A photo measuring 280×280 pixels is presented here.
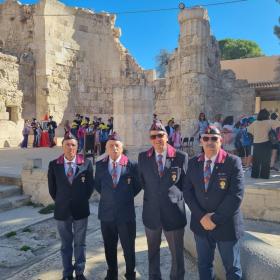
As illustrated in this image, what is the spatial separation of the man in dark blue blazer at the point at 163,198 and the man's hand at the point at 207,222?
0.40 meters

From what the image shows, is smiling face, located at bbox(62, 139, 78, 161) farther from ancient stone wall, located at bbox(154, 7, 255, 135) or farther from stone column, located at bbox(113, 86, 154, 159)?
ancient stone wall, located at bbox(154, 7, 255, 135)

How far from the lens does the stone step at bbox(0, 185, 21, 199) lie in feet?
25.1

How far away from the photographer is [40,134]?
55.5ft

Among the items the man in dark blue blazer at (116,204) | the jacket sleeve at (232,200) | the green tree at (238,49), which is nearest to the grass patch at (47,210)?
the man in dark blue blazer at (116,204)

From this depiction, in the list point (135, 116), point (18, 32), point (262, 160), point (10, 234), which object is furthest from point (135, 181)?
→ point (18, 32)

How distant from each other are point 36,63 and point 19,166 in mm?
11917

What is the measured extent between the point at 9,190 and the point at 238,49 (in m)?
43.3

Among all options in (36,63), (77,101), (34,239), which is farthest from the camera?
(77,101)

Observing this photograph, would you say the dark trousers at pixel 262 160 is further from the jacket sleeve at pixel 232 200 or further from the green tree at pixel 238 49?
the green tree at pixel 238 49

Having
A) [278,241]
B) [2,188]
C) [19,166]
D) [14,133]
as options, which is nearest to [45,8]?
Result: [14,133]

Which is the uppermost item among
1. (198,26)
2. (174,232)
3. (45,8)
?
(45,8)

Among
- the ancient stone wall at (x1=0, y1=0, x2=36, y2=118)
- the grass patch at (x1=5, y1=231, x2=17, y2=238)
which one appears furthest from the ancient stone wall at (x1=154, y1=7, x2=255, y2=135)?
the grass patch at (x1=5, y1=231, x2=17, y2=238)

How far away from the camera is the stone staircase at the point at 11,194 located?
24.0 feet

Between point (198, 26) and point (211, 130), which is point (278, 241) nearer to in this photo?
point (211, 130)
